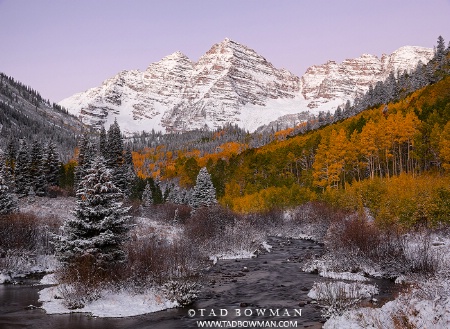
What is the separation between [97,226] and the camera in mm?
20875

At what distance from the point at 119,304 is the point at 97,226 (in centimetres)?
437

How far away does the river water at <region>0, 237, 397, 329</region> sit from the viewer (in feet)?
54.9

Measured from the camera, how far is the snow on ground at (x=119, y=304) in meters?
18.4

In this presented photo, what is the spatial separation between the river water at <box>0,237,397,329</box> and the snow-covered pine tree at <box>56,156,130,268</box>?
3.33 metres

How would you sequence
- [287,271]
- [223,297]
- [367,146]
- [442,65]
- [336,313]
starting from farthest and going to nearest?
[442,65] < [367,146] < [287,271] < [223,297] < [336,313]

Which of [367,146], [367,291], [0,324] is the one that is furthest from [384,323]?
[367,146]

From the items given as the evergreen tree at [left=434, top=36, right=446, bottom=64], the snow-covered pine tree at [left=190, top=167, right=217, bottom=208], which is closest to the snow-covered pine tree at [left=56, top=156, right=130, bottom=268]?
the snow-covered pine tree at [left=190, top=167, right=217, bottom=208]

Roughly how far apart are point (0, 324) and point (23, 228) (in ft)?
47.2

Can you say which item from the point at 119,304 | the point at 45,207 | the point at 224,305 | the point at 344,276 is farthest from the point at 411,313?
the point at 45,207

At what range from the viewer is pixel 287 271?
27922 mm

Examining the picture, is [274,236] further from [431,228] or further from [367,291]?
[367,291]

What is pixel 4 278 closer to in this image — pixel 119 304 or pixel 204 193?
pixel 119 304

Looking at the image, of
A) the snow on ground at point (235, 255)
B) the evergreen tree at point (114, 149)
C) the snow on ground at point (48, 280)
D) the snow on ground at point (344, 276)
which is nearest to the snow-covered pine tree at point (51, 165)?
the evergreen tree at point (114, 149)

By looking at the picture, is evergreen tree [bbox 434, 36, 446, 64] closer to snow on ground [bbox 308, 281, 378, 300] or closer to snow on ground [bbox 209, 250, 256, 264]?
snow on ground [bbox 209, 250, 256, 264]
